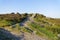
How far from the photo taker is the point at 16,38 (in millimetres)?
22734

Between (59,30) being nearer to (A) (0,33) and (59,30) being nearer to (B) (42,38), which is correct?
(B) (42,38)

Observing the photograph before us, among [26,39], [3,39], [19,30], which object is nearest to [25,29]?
[19,30]

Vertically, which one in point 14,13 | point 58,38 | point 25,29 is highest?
point 25,29

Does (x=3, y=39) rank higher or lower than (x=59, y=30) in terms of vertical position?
higher

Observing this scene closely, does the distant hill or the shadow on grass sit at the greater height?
the shadow on grass

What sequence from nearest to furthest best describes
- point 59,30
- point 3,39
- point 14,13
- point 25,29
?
point 3,39, point 25,29, point 59,30, point 14,13

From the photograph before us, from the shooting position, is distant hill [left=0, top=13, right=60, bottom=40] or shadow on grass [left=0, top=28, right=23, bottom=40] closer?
shadow on grass [left=0, top=28, right=23, bottom=40]

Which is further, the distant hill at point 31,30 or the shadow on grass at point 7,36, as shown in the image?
the distant hill at point 31,30

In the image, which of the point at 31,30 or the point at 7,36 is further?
the point at 31,30

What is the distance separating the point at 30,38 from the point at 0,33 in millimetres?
3640

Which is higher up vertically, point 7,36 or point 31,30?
point 7,36

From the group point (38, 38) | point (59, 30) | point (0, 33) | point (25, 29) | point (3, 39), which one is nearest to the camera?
point (3, 39)

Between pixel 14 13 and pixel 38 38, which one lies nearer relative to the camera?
pixel 38 38

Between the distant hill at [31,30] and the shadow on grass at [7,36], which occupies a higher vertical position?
the shadow on grass at [7,36]
